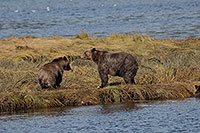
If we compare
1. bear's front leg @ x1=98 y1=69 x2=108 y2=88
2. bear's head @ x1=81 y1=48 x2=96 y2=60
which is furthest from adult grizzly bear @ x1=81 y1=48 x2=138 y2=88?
bear's head @ x1=81 y1=48 x2=96 y2=60

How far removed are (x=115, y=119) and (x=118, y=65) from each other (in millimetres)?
3218

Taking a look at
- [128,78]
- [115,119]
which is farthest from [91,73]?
[115,119]

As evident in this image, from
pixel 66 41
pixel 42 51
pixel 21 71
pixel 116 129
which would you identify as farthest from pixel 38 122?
pixel 66 41

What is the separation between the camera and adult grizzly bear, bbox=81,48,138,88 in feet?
44.4

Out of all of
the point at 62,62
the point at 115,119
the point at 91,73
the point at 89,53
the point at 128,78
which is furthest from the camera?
the point at 91,73

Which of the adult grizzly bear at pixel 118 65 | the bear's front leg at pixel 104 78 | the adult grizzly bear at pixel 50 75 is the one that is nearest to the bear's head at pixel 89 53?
the adult grizzly bear at pixel 118 65

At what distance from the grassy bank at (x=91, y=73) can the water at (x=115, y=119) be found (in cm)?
61

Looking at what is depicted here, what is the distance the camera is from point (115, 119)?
10633 mm

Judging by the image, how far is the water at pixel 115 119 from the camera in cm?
984

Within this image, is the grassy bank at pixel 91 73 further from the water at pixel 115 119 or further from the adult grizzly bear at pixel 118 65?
the water at pixel 115 119

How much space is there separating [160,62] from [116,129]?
840 cm

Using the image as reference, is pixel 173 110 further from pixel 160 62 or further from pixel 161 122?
pixel 160 62

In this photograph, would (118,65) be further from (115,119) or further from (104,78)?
(115,119)

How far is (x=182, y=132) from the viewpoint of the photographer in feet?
30.7
